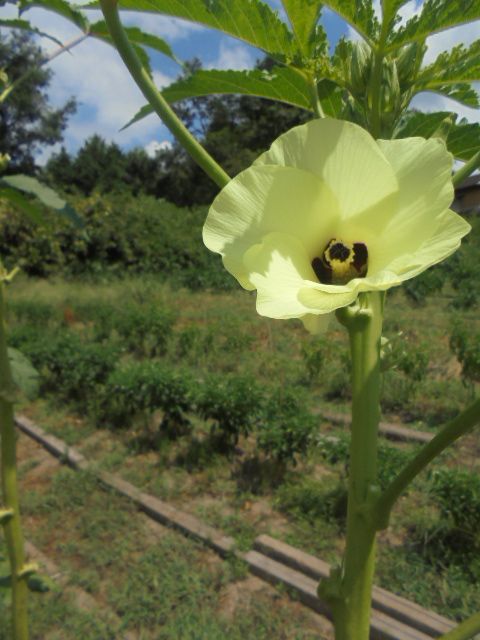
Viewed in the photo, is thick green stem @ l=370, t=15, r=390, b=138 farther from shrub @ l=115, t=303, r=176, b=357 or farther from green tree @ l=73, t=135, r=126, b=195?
green tree @ l=73, t=135, r=126, b=195

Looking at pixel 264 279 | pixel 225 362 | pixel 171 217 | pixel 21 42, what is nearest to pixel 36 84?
pixel 21 42

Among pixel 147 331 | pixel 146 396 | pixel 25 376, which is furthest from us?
pixel 147 331

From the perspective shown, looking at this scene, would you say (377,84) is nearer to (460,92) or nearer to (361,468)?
(460,92)

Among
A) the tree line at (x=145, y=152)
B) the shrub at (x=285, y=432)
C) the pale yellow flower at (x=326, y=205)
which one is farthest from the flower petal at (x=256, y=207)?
the tree line at (x=145, y=152)

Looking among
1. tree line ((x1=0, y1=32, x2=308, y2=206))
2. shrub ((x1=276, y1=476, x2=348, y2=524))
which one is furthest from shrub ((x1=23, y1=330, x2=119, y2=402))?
tree line ((x1=0, y1=32, x2=308, y2=206))

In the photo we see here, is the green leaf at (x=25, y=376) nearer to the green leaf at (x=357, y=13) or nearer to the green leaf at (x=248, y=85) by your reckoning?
the green leaf at (x=248, y=85)

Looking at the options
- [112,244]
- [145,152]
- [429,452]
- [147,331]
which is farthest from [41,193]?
[145,152]

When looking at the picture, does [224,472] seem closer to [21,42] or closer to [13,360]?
[13,360]
